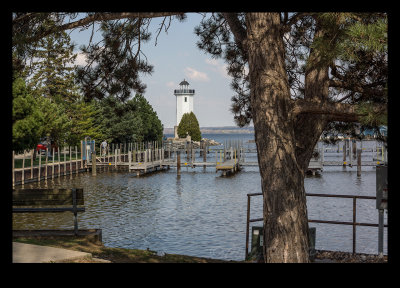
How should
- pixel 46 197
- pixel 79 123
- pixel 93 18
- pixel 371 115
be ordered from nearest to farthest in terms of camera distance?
pixel 371 115 → pixel 93 18 → pixel 46 197 → pixel 79 123

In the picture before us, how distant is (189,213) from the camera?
20.3m

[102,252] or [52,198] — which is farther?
[52,198]

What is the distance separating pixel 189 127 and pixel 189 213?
74.8m

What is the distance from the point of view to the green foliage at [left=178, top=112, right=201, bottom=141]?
9456cm

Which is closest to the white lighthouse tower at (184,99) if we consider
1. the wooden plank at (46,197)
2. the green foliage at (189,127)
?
the green foliage at (189,127)

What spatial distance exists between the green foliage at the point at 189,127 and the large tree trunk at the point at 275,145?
87.4 meters

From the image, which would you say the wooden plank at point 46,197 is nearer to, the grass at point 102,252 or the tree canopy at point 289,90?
the grass at point 102,252

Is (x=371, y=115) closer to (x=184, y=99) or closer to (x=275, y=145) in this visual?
(x=275, y=145)

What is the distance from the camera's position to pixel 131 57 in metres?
9.20

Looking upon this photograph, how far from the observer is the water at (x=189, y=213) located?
13964 millimetres

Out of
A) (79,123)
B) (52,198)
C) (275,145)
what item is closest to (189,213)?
(52,198)

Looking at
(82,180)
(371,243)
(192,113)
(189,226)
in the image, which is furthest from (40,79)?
(192,113)

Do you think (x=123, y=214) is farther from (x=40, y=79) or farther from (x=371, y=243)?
(x=40, y=79)
